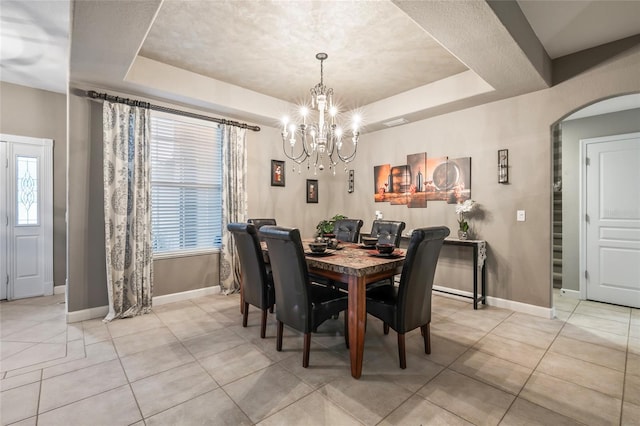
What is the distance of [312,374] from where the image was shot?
2.20 metres

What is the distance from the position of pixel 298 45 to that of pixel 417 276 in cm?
246

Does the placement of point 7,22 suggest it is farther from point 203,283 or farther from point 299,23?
point 203,283

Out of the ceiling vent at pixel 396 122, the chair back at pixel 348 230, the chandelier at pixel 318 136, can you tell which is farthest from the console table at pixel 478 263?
the ceiling vent at pixel 396 122

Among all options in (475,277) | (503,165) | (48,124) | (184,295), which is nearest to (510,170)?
(503,165)

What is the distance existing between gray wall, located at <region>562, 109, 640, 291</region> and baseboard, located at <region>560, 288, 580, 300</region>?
4cm

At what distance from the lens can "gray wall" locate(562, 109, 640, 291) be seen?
4.09 m

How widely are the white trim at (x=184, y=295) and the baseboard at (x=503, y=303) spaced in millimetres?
3165

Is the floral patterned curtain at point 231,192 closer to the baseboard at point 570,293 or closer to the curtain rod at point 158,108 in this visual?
the curtain rod at point 158,108

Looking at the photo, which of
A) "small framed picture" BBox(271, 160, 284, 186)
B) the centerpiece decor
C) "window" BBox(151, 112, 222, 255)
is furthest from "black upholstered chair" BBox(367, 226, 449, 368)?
"small framed picture" BBox(271, 160, 284, 186)

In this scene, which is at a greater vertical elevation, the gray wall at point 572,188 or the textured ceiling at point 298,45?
the textured ceiling at point 298,45

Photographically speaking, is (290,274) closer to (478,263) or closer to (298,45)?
(298,45)

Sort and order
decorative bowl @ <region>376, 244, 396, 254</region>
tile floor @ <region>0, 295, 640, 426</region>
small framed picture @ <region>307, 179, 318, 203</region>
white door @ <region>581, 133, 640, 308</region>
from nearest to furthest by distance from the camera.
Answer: tile floor @ <region>0, 295, 640, 426</region>
decorative bowl @ <region>376, 244, 396, 254</region>
white door @ <region>581, 133, 640, 308</region>
small framed picture @ <region>307, 179, 318, 203</region>

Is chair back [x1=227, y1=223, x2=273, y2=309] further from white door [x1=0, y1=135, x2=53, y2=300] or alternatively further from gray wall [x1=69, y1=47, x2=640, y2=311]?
white door [x1=0, y1=135, x2=53, y2=300]

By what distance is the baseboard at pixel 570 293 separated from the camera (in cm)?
416
